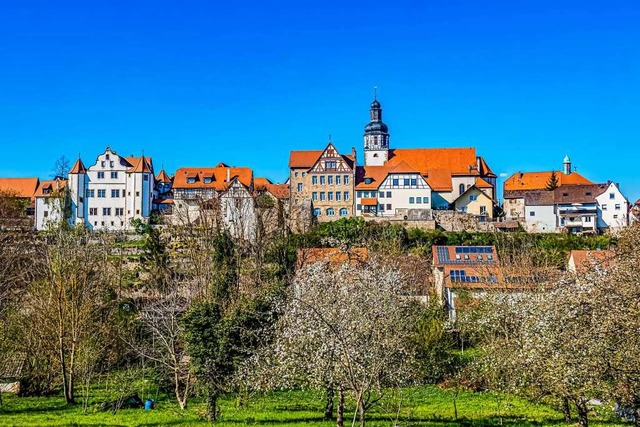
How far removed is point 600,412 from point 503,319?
461 cm

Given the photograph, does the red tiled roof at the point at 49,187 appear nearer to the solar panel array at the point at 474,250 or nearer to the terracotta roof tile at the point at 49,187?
the terracotta roof tile at the point at 49,187

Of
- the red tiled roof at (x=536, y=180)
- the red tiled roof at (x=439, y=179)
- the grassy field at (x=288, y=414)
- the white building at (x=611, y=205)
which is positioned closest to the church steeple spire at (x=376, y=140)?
the red tiled roof at (x=439, y=179)

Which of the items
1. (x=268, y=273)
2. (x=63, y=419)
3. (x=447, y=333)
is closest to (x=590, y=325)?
(x=63, y=419)

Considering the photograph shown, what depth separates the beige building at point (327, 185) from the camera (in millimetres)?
75438

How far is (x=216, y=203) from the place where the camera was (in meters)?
53.2

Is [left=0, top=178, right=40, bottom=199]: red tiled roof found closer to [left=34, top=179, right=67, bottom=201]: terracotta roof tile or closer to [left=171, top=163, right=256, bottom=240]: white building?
[left=34, top=179, right=67, bottom=201]: terracotta roof tile

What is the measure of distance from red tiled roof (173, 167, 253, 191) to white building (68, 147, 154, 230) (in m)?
4.28

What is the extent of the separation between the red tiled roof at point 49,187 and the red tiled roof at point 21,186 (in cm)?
179

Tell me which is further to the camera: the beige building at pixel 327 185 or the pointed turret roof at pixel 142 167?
the pointed turret roof at pixel 142 167

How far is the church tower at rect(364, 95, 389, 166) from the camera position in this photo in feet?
282

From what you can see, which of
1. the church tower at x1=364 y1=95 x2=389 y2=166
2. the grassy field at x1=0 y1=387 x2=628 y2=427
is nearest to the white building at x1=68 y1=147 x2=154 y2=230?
the church tower at x1=364 y1=95 x2=389 y2=166

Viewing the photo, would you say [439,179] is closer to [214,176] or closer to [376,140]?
[376,140]

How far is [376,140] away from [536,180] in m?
21.2

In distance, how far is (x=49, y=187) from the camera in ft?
264
